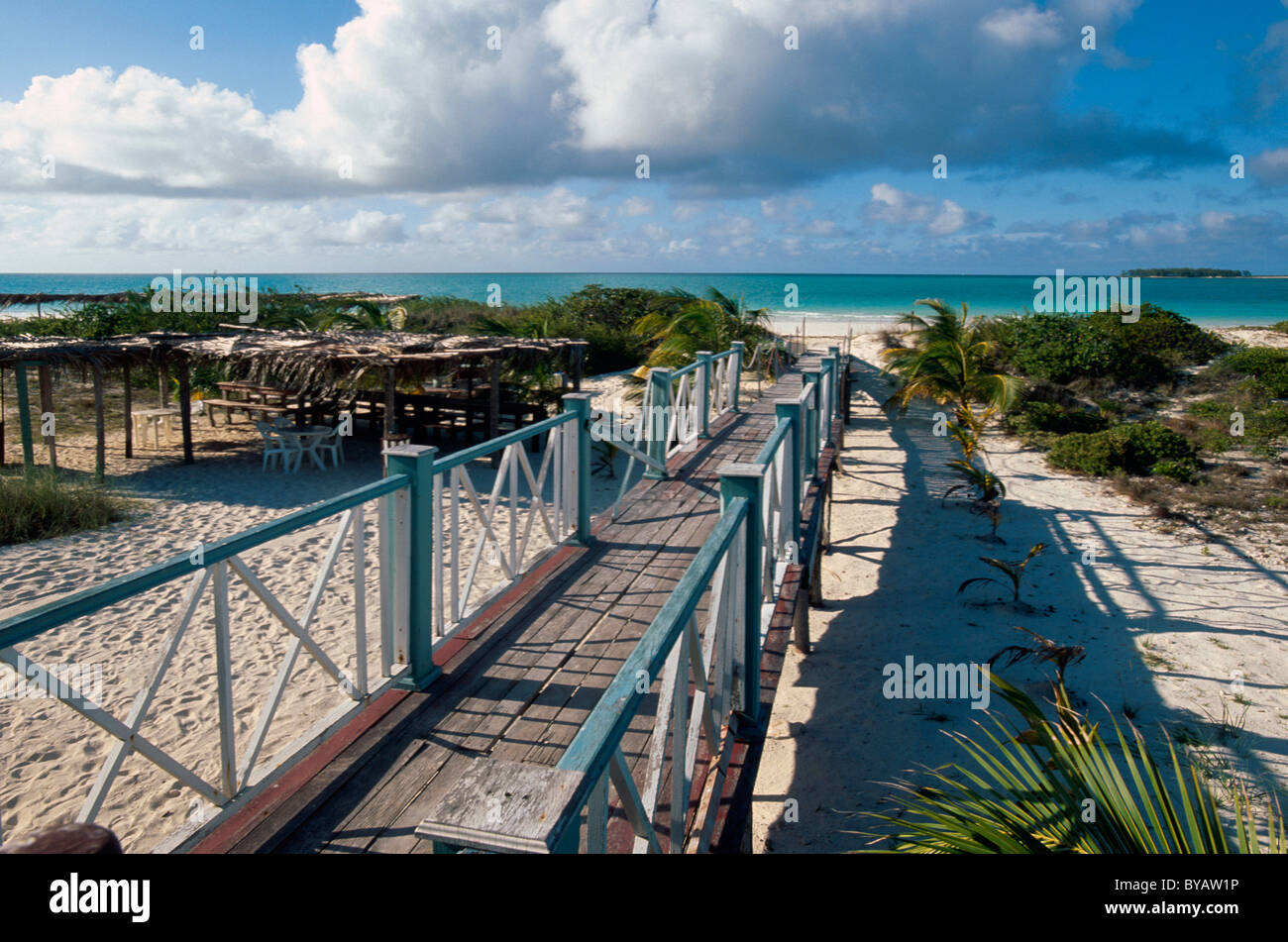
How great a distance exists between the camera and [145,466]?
14.3m

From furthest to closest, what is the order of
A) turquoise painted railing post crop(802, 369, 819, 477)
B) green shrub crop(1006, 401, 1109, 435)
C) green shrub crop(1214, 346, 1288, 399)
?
green shrub crop(1214, 346, 1288, 399) → green shrub crop(1006, 401, 1109, 435) → turquoise painted railing post crop(802, 369, 819, 477)

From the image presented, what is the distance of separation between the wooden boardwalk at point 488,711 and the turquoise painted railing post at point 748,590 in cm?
50

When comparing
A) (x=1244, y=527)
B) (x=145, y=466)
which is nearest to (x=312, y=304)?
(x=145, y=466)

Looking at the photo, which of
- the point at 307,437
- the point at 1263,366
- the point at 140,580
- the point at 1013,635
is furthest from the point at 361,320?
the point at 1263,366

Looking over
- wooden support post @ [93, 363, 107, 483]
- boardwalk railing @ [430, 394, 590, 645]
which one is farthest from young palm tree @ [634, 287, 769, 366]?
boardwalk railing @ [430, 394, 590, 645]

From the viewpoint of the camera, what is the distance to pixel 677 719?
8.67ft

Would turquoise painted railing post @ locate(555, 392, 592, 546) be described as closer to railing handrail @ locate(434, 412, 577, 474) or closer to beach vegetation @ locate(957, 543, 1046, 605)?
railing handrail @ locate(434, 412, 577, 474)

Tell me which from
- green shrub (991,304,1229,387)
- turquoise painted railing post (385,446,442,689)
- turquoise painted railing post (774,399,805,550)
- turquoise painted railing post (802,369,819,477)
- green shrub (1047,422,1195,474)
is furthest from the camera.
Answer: green shrub (991,304,1229,387)

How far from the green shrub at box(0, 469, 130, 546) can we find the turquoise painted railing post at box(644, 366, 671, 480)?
23.7 ft

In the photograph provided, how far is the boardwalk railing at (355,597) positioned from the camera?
245 cm

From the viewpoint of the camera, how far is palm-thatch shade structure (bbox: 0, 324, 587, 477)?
13242 millimetres
